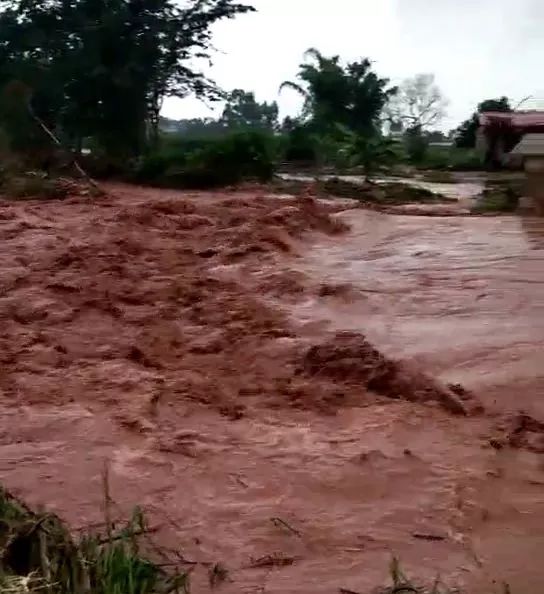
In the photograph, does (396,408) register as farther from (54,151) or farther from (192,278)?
(54,151)

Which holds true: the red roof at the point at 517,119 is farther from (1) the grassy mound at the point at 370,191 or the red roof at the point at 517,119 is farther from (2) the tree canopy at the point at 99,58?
(2) the tree canopy at the point at 99,58

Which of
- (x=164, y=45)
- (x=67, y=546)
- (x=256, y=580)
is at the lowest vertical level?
(x=256, y=580)

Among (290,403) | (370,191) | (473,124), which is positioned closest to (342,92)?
(473,124)

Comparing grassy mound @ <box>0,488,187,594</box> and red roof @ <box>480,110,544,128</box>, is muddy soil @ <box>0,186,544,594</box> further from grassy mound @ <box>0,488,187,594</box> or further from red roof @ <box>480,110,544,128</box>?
red roof @ <box>480,110,544,128</box>

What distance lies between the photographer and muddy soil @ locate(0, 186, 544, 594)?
369 cm

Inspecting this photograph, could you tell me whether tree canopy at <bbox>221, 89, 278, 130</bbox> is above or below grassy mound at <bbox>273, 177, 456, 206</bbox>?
above

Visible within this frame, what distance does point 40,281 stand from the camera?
333 inches

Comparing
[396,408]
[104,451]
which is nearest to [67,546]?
[104,451]

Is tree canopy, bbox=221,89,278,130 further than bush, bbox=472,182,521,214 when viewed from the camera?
Yes

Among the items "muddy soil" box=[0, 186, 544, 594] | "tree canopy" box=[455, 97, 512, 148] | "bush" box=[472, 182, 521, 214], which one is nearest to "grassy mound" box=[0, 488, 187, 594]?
"muddy soil" box=[0, 186, 544, 594]

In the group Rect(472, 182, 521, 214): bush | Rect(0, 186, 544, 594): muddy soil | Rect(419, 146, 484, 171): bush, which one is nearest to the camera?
Rect(0, 186, 544, 594): muddy soil

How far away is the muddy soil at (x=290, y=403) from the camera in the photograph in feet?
12.1

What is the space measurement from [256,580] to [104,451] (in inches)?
56.7

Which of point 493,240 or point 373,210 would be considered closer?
point 493,240
